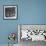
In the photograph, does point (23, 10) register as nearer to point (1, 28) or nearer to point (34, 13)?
point (34, 13)

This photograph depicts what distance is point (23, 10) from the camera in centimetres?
469

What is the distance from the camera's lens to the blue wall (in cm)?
466

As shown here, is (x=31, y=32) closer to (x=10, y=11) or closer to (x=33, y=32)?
(x=33, y=32)

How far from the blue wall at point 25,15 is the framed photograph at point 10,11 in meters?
0.14

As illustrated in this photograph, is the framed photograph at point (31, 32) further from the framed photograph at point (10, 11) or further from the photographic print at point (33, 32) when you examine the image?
the framed photograph at point (10, 11)

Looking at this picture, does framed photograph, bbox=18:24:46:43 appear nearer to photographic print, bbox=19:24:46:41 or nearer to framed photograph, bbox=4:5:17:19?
photographic print, bbox=19:24:46:41

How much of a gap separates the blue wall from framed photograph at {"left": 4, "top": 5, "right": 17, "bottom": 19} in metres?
0.14

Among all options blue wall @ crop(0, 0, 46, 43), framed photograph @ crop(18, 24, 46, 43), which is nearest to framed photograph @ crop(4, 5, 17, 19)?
blue wall @ crop(0, 0, 46, 43)

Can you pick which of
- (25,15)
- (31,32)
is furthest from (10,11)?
(31,32)

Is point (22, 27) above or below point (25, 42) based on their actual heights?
above

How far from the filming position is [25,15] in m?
4.68

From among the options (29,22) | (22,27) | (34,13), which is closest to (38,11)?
(34,13)

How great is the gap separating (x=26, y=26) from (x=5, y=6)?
3.28 ft

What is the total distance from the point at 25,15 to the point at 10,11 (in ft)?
1.77
